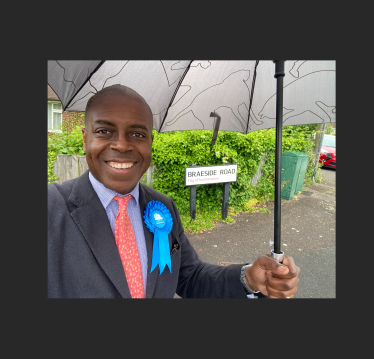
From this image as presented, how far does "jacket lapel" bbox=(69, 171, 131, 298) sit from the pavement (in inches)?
105

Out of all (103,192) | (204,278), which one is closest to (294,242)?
(204,278)

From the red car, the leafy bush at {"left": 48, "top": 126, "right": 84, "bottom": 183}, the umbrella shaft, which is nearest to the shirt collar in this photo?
the umbrella shaft

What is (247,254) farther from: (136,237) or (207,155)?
(136,237)

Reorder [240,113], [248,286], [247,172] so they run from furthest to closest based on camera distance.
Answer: [247,172], [240,113], [248,286]

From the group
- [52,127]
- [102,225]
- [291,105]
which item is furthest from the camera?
[52,127]

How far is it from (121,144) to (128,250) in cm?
63

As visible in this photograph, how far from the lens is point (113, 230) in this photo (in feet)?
4.68

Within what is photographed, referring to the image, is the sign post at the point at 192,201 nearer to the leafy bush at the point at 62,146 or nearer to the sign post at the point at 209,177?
the sign post at the point at 209,177

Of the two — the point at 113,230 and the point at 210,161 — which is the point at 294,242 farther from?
the point at 113,230

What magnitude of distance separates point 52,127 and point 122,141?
4.90 meters

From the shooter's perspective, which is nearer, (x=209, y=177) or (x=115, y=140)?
(x=115, y=140)

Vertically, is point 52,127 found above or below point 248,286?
above

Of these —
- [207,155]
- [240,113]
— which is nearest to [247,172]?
[207,155]

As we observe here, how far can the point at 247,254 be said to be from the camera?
459 centimetres
